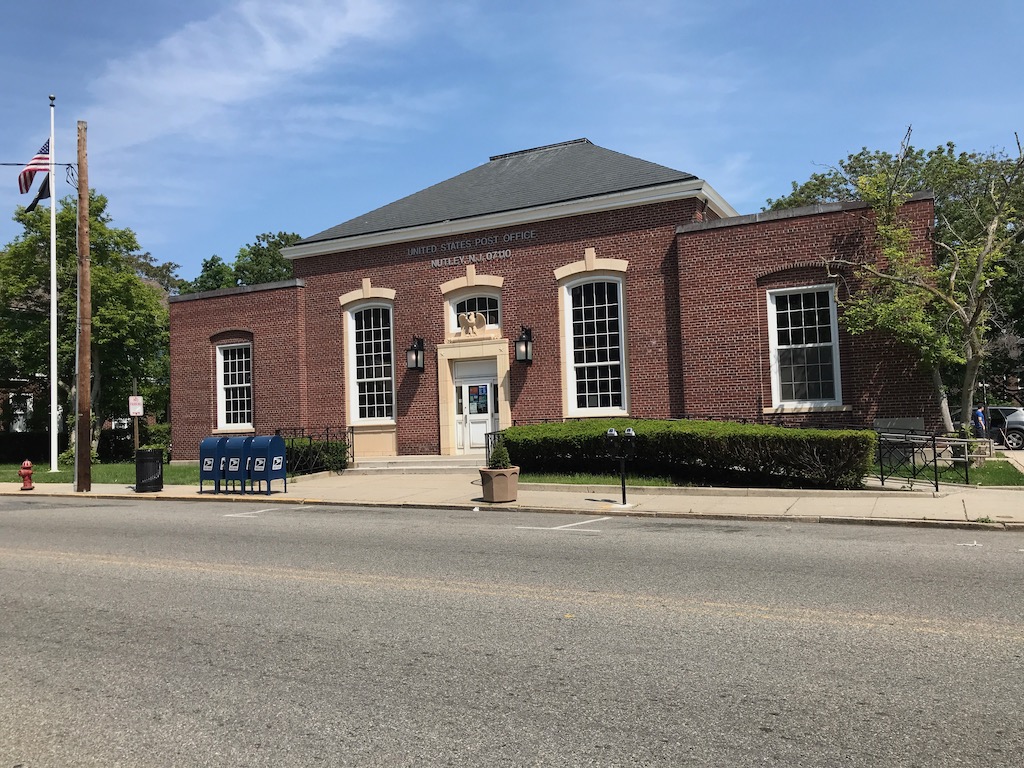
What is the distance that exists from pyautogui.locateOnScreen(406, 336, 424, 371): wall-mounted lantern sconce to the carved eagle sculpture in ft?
4.45

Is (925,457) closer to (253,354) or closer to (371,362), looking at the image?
(371,362)

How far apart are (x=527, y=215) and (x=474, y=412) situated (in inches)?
219

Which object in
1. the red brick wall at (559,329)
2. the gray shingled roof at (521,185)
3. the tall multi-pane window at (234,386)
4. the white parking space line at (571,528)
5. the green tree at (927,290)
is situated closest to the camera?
the white parking space line at (571,528)

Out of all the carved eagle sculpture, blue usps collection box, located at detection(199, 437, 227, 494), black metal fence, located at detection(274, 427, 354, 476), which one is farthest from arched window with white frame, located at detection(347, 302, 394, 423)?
blue usps collection box, located at detection(199, 437, 227, 494)

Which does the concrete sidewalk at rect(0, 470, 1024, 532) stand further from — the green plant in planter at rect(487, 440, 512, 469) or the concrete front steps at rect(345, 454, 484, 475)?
the concrete front steps at rect(345, 454, 484, 475)

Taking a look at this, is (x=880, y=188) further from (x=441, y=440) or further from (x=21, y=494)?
(x=21, y=494)

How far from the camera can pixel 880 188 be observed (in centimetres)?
1777

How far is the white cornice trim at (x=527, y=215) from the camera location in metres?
20.0

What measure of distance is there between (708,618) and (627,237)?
1574 centimetres

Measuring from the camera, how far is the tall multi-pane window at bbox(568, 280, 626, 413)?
69.2ft

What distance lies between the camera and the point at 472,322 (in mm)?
22672

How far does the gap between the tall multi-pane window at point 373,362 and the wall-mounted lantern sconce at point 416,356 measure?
3.06 ft

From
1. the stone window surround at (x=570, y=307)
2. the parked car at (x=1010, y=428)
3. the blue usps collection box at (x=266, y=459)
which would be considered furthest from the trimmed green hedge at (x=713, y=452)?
the parked car at (x=1010, y=428)

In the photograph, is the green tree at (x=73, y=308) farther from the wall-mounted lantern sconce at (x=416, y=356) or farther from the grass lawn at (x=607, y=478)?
the wall-mounted lantern sconce at (x=416, y=356)
